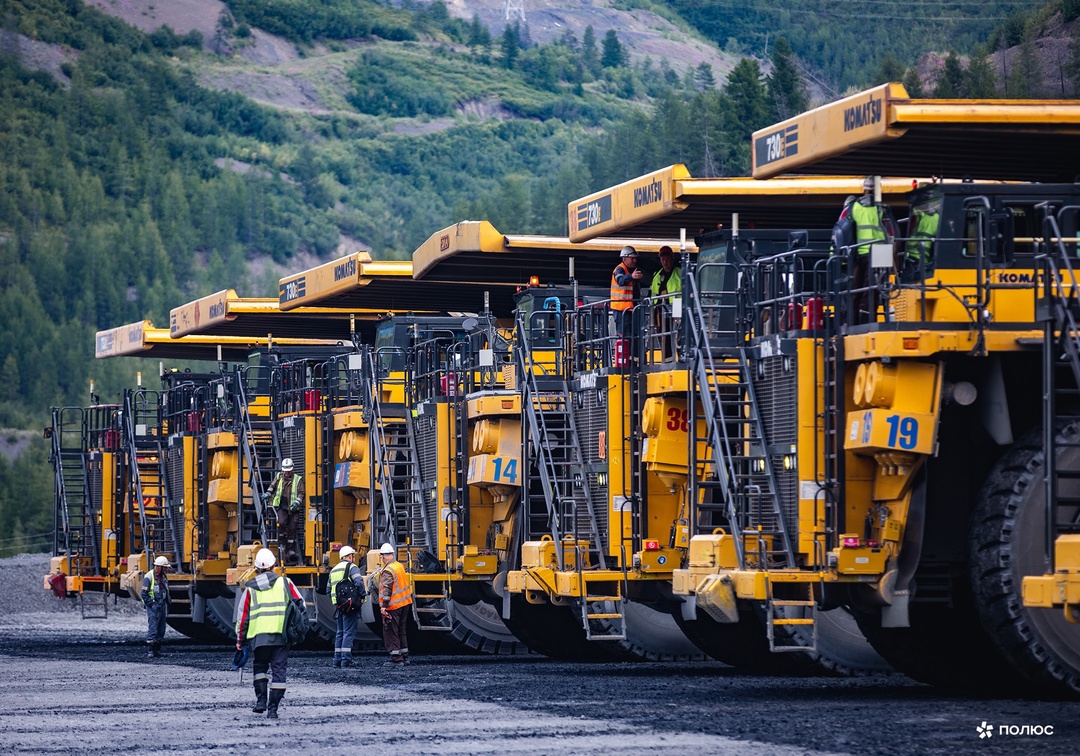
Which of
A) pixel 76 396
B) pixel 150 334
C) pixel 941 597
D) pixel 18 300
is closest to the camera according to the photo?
pixel 941 597

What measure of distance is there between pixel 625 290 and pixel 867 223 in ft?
17.3

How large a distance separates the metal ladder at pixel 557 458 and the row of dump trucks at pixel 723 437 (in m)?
0.06

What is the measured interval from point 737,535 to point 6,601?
39.0m

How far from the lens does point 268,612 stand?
1717cm

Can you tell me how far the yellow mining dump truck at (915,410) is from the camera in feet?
48.0

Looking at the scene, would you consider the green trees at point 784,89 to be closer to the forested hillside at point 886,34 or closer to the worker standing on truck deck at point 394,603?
the forested hillside at point 886,34

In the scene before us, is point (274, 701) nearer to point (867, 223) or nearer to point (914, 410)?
point (914, 410)

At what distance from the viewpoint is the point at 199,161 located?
189875 millimetres

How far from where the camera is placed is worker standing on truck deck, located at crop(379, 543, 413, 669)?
24156 mm

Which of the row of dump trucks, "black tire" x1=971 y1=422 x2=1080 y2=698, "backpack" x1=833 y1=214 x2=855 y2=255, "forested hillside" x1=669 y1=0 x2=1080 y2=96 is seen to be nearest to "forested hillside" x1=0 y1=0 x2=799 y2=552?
"forested hillside" x1=669 y1=0 x2=1080 y2=96

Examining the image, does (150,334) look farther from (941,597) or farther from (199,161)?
(199,161)

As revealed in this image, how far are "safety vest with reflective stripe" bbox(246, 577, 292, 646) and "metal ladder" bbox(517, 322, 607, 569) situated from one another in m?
4.25

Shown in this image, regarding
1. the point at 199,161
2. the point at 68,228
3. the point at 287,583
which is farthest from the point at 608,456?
the point at 199,161

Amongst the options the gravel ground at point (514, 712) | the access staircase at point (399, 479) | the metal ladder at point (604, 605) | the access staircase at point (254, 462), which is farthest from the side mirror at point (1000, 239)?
the access staircase at point (254, 462)
